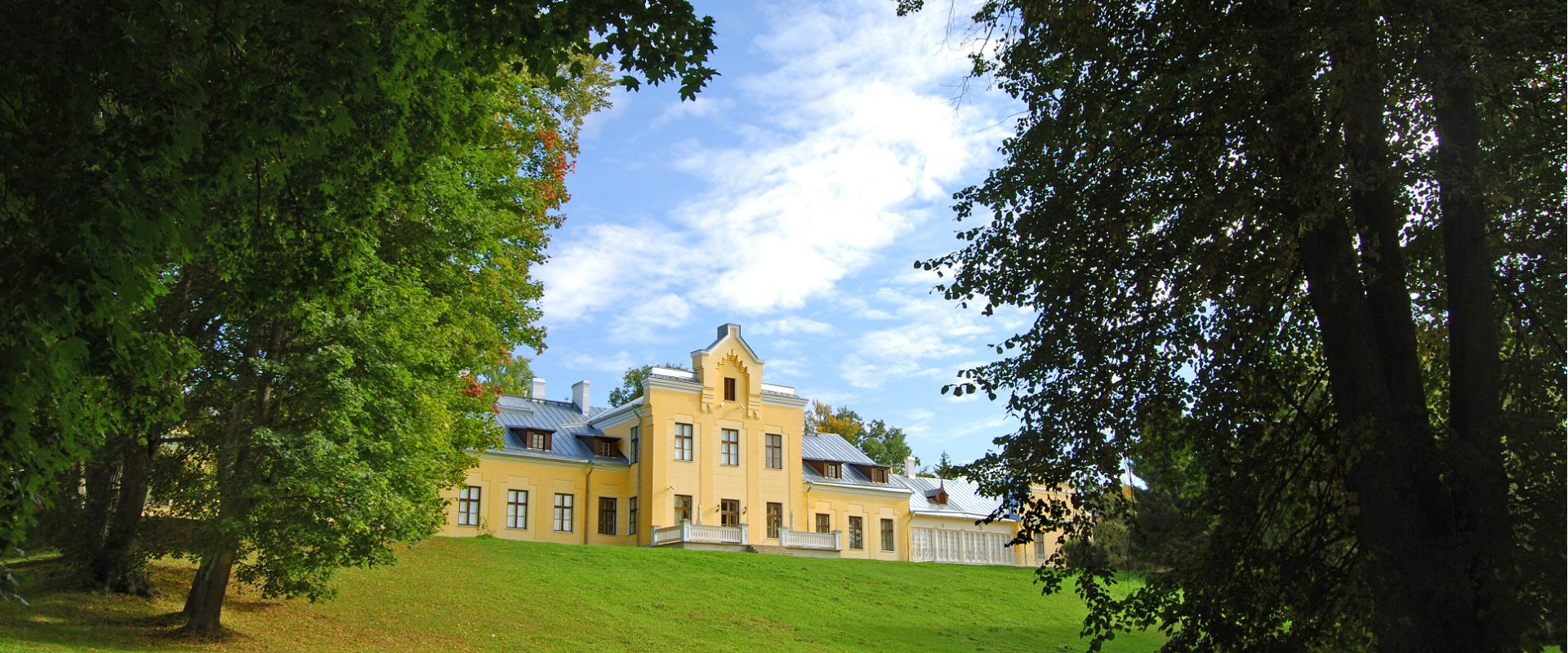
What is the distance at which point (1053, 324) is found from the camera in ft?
33.4

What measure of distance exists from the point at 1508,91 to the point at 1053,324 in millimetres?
3735

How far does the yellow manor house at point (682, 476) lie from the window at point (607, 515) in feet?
0.14

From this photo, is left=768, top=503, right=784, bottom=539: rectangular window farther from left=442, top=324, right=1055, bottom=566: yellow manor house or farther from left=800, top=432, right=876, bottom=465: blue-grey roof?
left=800, top=432, right=876, bottom=465: blue-grey roof

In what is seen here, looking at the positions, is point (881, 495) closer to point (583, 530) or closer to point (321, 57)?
point (583, 530)

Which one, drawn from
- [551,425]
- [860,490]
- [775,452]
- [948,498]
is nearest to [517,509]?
[551,425]

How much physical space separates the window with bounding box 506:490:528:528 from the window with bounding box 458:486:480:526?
1097 mm

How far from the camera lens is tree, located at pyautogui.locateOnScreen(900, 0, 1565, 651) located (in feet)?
26.7

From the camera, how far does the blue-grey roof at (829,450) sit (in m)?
47.7

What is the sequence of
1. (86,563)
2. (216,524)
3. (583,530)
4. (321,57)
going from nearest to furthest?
1. (321,57)
2. (216,524)
3. (86,563)
4. (583,530)

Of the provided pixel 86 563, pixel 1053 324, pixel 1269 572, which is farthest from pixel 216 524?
pixel 1269 572

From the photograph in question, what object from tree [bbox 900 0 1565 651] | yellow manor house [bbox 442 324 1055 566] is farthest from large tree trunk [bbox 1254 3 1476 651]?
yellow manor house [bbox 442 324 1055 566]

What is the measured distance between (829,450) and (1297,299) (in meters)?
38.3

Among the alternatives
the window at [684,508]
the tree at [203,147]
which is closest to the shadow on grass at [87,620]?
the tree at [203,147]

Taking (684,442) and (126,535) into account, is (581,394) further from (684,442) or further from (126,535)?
(126,535)
